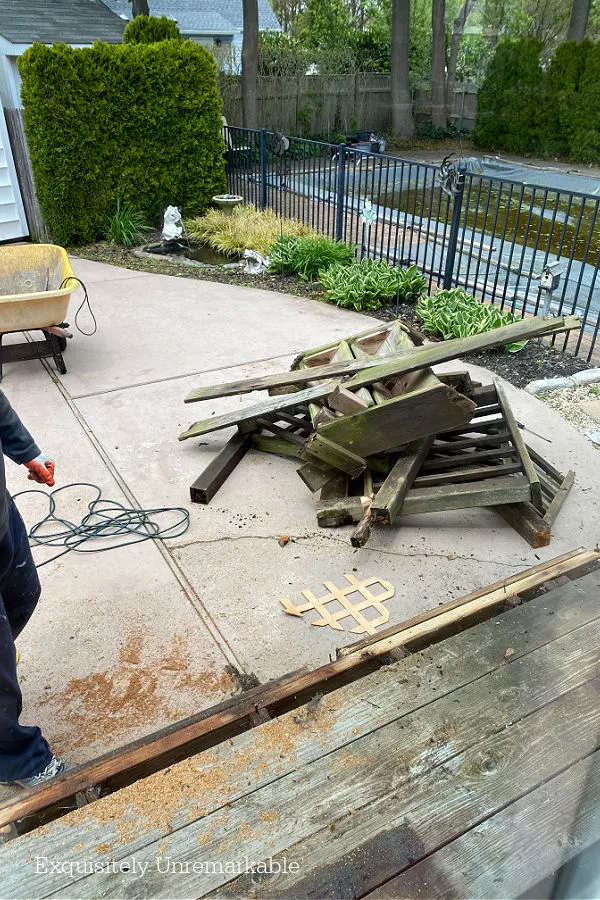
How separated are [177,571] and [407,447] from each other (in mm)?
1505

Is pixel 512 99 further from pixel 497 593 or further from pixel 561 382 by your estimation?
pixel 497 593

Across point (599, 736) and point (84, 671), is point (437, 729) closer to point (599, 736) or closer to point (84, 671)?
point (599, 736)

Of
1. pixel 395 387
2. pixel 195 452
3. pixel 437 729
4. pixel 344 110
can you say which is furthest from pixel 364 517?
pixel 344 110

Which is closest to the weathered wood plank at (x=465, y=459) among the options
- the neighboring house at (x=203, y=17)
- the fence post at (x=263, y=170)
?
the fence post at (x=263, y=170)

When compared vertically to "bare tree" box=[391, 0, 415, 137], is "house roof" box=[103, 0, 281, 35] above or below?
above

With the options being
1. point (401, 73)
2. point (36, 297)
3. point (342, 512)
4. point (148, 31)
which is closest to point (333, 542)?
point (342, 512)

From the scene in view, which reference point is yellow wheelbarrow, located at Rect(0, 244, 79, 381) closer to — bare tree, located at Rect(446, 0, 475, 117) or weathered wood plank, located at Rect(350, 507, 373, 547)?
weathered wood plank, located at Rect(350, 507, 373, 547)

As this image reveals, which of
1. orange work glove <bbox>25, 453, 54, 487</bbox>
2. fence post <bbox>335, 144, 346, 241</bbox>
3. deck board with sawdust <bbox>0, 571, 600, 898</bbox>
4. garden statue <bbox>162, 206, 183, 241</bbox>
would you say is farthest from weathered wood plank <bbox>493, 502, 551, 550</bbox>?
garden statue <bbox>162, 206, 183, 241</bbox>

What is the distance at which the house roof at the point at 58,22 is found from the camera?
10.3m

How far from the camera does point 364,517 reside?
3.43 meters

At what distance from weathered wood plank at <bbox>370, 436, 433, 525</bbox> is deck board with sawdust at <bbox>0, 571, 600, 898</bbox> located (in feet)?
4.75

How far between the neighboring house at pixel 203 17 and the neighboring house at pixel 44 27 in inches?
478

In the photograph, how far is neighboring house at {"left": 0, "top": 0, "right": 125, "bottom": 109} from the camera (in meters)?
10.0

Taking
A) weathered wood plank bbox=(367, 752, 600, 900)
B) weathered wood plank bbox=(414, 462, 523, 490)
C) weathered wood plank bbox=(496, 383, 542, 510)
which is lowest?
weathered wood plank bbox=(414, 462, 523, 490)
